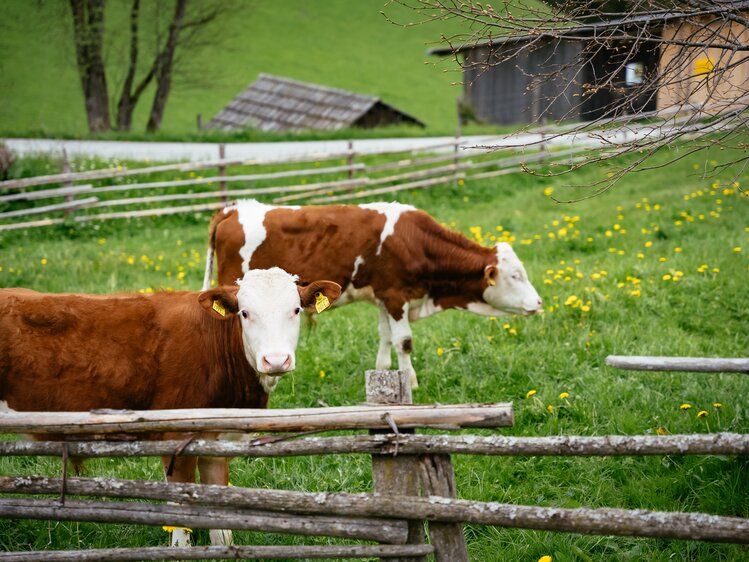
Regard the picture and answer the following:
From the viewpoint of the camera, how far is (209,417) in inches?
137

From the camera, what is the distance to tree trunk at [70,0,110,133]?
20469 mm

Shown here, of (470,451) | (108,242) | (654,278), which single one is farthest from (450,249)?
(108,242)

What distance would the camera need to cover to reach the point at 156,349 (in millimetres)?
4277

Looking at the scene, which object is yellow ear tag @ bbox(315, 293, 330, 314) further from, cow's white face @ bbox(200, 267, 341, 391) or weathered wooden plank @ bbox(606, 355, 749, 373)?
weathered wooden plank @ bbox(606, 355, 749, 373)

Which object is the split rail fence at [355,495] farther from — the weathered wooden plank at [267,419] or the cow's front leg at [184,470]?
the cow's front leg at [184,470]

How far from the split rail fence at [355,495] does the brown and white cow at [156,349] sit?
488 millimetres

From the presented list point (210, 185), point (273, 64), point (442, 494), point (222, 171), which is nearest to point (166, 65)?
point (210, 185)

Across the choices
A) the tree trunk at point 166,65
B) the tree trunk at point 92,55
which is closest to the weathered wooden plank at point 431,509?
the tree trunk at point 92,55

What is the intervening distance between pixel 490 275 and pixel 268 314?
3.13 m

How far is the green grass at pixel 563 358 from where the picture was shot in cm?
428

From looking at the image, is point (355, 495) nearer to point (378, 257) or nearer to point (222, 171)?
point (378, 257)

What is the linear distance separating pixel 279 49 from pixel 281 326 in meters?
37.9

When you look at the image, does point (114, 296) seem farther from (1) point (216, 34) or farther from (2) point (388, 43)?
(2) point (388, 43)

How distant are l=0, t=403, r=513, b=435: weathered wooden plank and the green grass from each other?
95cm
